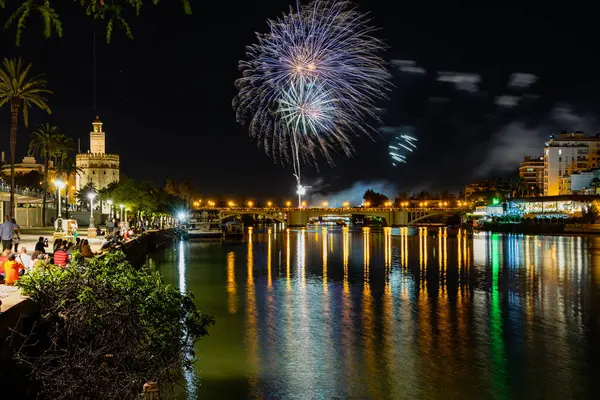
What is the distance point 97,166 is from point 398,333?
6923 inches

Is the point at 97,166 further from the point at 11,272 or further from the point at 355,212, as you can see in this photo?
the point at 11,272

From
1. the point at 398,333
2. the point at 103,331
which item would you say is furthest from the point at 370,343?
the point at 103,331

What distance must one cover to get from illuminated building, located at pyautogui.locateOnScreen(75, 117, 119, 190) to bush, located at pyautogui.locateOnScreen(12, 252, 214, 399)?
179314 millimetres

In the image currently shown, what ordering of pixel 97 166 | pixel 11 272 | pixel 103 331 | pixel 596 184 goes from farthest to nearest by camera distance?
pixel 97 166 < pixel 596 184 < pixel 11 272 < pixel 103 331

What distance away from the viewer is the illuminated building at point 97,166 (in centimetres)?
18838

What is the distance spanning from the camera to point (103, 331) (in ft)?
42.2

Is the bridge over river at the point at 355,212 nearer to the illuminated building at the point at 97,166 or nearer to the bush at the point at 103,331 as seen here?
the illuminated building at the point at 97,166

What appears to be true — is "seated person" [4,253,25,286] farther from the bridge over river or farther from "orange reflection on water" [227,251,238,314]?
the bridge over river

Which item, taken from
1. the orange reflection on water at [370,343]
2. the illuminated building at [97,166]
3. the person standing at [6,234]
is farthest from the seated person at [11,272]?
the illuminated building at [97,166]

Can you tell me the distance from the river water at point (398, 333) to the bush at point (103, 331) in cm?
419

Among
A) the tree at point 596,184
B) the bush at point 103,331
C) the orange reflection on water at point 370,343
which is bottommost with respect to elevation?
the orange reflection on water at point 370,343

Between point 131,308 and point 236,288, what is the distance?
27.3 m

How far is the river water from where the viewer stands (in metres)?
18.7

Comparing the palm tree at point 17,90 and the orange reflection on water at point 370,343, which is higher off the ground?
the palm tree at point 17,90
